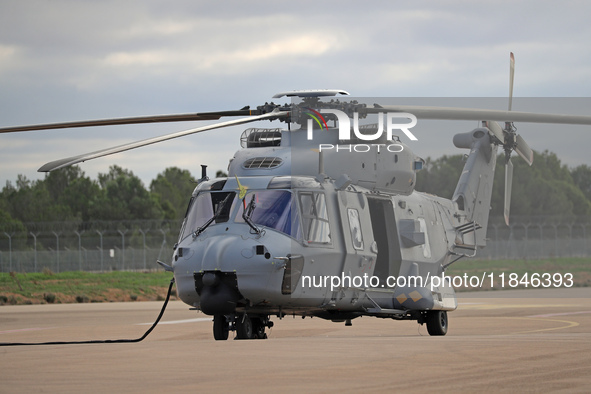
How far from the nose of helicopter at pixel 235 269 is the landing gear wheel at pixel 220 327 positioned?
1.07 meters

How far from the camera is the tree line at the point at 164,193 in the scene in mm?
25941

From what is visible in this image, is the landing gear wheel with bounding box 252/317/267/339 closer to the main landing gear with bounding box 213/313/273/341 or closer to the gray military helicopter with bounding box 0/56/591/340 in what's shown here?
the gray military helicopter with bounding box 0/56/591/340

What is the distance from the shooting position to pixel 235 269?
45.7 feet

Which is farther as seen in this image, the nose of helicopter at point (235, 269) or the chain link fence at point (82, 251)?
the chain link fence at point (82, 251)

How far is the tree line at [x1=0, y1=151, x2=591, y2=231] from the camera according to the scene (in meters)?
25.9

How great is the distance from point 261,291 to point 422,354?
397cm

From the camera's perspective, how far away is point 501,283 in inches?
1757

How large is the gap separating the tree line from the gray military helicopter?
176 cm

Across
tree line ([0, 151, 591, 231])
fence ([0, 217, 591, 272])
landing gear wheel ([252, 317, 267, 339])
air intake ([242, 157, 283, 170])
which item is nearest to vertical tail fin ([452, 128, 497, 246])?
tree line ([0, 151, 591, 231])

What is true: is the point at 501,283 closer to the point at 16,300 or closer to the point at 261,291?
the point at 16,300

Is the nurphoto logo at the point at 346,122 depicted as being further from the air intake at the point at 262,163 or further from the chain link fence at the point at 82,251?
the chain link fence at the point at 82,251

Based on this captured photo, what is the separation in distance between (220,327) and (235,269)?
1.72 meters

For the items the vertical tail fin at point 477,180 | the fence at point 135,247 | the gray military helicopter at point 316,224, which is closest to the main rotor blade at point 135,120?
the gray military helicopter at point 316,224

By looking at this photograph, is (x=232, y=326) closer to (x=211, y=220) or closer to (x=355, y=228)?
(x=211, y=220)
